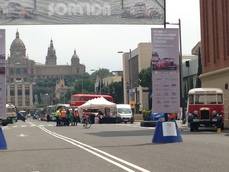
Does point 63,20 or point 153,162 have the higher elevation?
point 63,20

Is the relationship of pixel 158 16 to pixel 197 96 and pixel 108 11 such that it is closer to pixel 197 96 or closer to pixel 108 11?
pixel 108 11

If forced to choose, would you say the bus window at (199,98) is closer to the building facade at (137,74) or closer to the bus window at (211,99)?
the bus window at (211,99)

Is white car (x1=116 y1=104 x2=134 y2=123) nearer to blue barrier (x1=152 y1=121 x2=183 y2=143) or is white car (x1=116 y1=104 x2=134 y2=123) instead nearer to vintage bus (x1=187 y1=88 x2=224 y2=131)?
vintage bus (x1=187 y1=88 x2=224 y2=131)

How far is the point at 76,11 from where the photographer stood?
103ft

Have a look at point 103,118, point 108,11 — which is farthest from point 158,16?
point 103,118

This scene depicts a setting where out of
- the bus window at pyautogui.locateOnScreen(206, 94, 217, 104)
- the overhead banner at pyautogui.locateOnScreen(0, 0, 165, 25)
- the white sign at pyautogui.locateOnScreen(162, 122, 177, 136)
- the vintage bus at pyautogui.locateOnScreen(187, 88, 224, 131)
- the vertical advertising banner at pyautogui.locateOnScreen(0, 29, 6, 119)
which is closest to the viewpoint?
the vertical advertising banner at pyautogui.locateOnScreen(0, 29, 6, 119)

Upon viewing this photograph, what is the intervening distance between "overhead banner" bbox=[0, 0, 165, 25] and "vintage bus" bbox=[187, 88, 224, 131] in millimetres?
9434

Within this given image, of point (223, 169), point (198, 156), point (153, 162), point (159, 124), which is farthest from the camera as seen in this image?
point (159, 124)

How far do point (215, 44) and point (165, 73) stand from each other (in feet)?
89.8

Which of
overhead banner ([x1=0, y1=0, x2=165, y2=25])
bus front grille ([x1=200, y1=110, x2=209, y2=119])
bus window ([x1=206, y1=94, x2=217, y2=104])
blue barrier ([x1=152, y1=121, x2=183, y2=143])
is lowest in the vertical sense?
blue barrier ([x1=152, y1=121, x2=183, y2=143])

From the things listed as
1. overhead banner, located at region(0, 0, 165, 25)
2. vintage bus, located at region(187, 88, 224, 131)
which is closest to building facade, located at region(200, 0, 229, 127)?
vintage bus, located at region(187, 88, 224, 131)

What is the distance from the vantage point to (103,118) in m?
71.4

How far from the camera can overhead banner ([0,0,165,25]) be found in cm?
3098

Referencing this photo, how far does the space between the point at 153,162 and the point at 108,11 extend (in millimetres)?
16178
